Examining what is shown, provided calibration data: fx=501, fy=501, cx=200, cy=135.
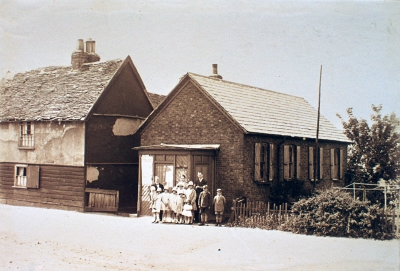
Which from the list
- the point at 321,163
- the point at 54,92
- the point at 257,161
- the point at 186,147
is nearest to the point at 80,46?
the point at 54,92

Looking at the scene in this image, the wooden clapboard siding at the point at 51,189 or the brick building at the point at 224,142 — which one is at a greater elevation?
the brick building at the point at 224,142

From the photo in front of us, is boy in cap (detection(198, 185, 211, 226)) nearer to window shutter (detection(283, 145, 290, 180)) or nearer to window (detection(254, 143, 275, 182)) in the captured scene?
window (detection(254, 143, 275, 182))

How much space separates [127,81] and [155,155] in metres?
7.52

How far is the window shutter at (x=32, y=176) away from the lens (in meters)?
28.5

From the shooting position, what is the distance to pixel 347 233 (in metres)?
17.9

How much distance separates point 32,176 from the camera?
2873 cm

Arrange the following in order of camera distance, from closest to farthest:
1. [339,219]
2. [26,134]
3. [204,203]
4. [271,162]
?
[339,219] < [204,203] < [271,162] < [26,134]

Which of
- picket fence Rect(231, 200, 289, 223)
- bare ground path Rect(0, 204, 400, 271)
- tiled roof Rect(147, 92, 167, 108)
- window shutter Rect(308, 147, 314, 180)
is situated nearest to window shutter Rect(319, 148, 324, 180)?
window shutter Rect(308, 147, 314, 180)

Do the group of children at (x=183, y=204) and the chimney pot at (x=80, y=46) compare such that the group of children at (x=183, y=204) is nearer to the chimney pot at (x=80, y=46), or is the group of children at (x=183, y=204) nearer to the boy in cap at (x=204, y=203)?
the boy in cap at (x=204, y=203)

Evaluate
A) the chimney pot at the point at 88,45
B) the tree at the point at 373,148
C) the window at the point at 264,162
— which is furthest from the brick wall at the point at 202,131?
the tree at the point at 373,148

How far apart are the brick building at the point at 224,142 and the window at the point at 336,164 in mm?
1741

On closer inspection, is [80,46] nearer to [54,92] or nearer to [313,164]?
[54,92]

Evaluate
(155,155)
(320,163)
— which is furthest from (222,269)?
(320,163)

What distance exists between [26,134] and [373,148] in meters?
21.4
